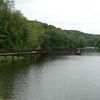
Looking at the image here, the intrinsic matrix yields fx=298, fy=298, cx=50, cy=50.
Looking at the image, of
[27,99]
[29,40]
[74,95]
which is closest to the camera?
[27,99]

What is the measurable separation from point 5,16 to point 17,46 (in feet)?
38.4

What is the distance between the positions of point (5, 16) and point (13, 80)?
3593 cm

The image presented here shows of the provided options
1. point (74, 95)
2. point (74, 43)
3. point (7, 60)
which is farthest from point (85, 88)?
point (74, 43)

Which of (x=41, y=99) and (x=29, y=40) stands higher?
(x=29, y=40)

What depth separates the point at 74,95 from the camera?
33.2 metres

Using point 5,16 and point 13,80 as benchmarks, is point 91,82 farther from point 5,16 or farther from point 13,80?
point 5,16

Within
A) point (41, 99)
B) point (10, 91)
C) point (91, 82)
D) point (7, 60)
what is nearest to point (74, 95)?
point (41, 99)

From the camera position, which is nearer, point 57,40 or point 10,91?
point 10,91

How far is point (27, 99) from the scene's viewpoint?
31.0 meters

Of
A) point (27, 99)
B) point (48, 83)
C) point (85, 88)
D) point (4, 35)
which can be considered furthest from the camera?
point (4, 35)

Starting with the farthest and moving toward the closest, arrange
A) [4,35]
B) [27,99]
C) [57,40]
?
[57,40]
[4,35]
[27,99]

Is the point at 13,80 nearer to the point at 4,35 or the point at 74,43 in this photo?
the point at 4,35

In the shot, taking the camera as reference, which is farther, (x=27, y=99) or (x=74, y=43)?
(x=74, y=43)

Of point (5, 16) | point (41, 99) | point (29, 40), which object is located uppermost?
point (5, 16)
